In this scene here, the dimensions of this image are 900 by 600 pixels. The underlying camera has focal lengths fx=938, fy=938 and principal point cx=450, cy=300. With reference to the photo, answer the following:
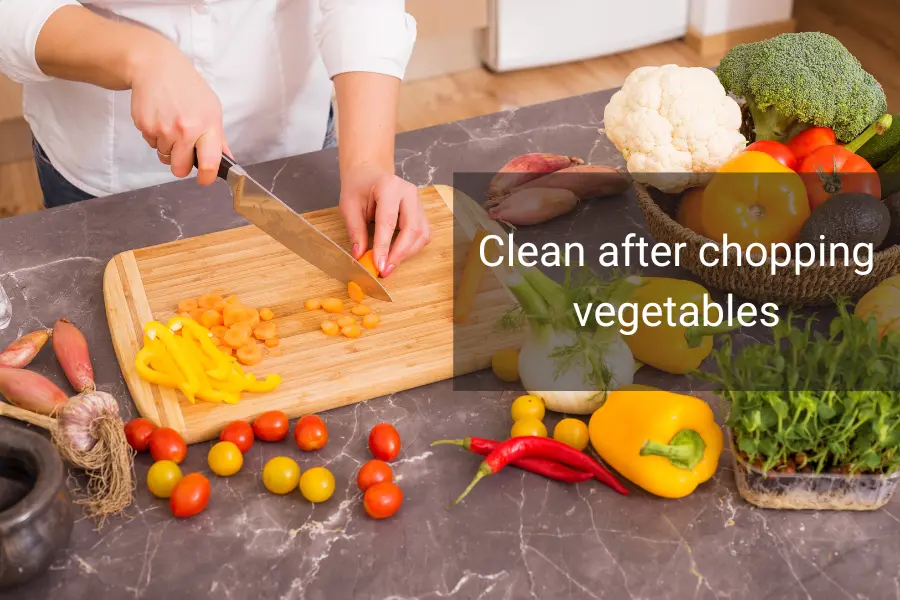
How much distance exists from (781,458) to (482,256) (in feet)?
1.71

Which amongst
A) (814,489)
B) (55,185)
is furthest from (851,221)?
(55,185)

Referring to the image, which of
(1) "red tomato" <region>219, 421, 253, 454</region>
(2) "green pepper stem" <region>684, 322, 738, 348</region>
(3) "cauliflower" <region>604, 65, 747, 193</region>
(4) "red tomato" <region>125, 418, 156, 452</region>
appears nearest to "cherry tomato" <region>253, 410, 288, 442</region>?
(1) "red tomato" <region>219, 421, 253, 454</region>

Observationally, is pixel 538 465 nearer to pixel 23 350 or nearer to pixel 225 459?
pixel 225 459

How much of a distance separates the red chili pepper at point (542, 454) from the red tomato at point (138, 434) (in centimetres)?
38

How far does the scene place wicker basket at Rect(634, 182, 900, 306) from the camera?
1176mm

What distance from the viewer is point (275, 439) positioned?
1.13 m

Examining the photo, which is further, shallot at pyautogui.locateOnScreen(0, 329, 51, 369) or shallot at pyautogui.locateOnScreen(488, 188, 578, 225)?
shallot at pyautogui.locateOnScreen(488, 188, 578, 225)

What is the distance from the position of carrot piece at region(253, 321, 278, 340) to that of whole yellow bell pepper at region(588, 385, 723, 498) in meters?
0.47

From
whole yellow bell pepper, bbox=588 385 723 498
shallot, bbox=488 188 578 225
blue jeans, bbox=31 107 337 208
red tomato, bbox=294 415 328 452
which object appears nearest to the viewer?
whole yellow bell pepper, bbox=588 385 723 498

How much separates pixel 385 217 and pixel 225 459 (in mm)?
461

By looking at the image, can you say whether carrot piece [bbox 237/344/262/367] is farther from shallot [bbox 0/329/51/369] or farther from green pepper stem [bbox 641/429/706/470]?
green pepper stem [bbox 641/429/706/470]

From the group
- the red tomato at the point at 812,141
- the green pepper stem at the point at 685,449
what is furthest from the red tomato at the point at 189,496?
the red tomato at the point at 812,141

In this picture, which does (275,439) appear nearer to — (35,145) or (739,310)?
(739,310)

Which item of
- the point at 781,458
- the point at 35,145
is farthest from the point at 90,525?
the point at 35,145
